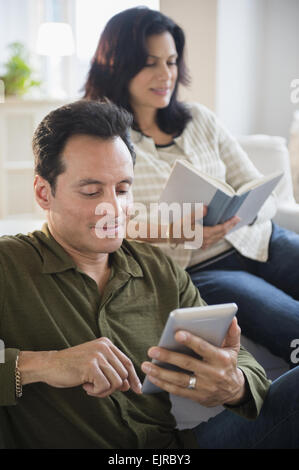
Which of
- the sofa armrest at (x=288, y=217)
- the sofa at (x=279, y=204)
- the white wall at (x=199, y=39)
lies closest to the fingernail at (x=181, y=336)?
the sofa at (x=279, y=204)

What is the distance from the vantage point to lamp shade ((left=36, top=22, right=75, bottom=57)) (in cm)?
428

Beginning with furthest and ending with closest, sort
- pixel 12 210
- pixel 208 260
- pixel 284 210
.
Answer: pixel 12 210 < pixel 284 210 < pixel 208 260

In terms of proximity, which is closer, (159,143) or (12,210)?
(159,143)

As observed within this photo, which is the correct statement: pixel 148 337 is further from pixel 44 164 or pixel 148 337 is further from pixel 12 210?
pixel 12 210

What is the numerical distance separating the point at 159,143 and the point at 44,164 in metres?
0.91

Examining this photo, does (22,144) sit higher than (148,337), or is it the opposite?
(148,337)

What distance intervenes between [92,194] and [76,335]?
27 centimetres

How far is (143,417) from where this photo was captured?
109 cm

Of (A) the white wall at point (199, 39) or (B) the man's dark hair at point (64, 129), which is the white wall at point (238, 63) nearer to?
(A) the white wall at point (199, 39)

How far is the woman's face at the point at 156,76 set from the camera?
1945 mm

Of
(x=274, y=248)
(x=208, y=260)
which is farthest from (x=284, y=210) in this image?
(x=208, y=260)

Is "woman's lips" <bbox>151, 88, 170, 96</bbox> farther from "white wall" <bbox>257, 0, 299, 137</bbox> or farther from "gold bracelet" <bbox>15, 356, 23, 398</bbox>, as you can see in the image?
"white wall" <bbox>257, 0, 299, 137</bbox>

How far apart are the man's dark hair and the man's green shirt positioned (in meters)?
0.13

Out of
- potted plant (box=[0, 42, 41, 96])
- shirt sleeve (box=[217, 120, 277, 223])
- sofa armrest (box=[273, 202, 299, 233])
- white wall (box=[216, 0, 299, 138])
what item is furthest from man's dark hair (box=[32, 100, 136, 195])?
potted plant (box=[0, 42, 41, 96])
